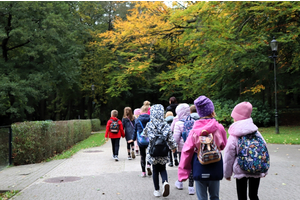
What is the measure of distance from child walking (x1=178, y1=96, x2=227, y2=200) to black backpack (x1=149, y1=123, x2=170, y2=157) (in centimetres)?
161

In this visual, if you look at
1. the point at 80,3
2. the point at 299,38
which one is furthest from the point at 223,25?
the point at 80,3

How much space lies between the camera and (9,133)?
1005 cm

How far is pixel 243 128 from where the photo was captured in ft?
13.2

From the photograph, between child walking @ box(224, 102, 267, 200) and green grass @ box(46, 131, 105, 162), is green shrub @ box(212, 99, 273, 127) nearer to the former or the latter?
green grass @ box(46, 131, 105, 162)

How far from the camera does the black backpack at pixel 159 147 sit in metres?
5.82

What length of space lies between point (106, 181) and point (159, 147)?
2286 millimetres

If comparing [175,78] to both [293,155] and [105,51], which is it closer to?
[105,51]

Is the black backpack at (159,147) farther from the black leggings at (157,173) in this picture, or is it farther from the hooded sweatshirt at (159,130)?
the black leggings at (157,173)

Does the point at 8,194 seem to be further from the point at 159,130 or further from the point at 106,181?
the point at 159,130

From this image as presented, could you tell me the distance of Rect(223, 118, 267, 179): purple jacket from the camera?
4.04 metres

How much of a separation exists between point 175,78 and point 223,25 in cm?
808

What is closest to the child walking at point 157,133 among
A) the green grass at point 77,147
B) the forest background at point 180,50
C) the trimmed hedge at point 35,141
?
the trimmed hedge at point 35,141

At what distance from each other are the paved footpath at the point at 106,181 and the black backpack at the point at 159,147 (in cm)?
83

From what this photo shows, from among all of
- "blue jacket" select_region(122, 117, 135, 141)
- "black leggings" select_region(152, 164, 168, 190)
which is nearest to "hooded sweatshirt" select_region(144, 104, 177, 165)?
"black leggings" select_region(152, 164, 168, 190)
